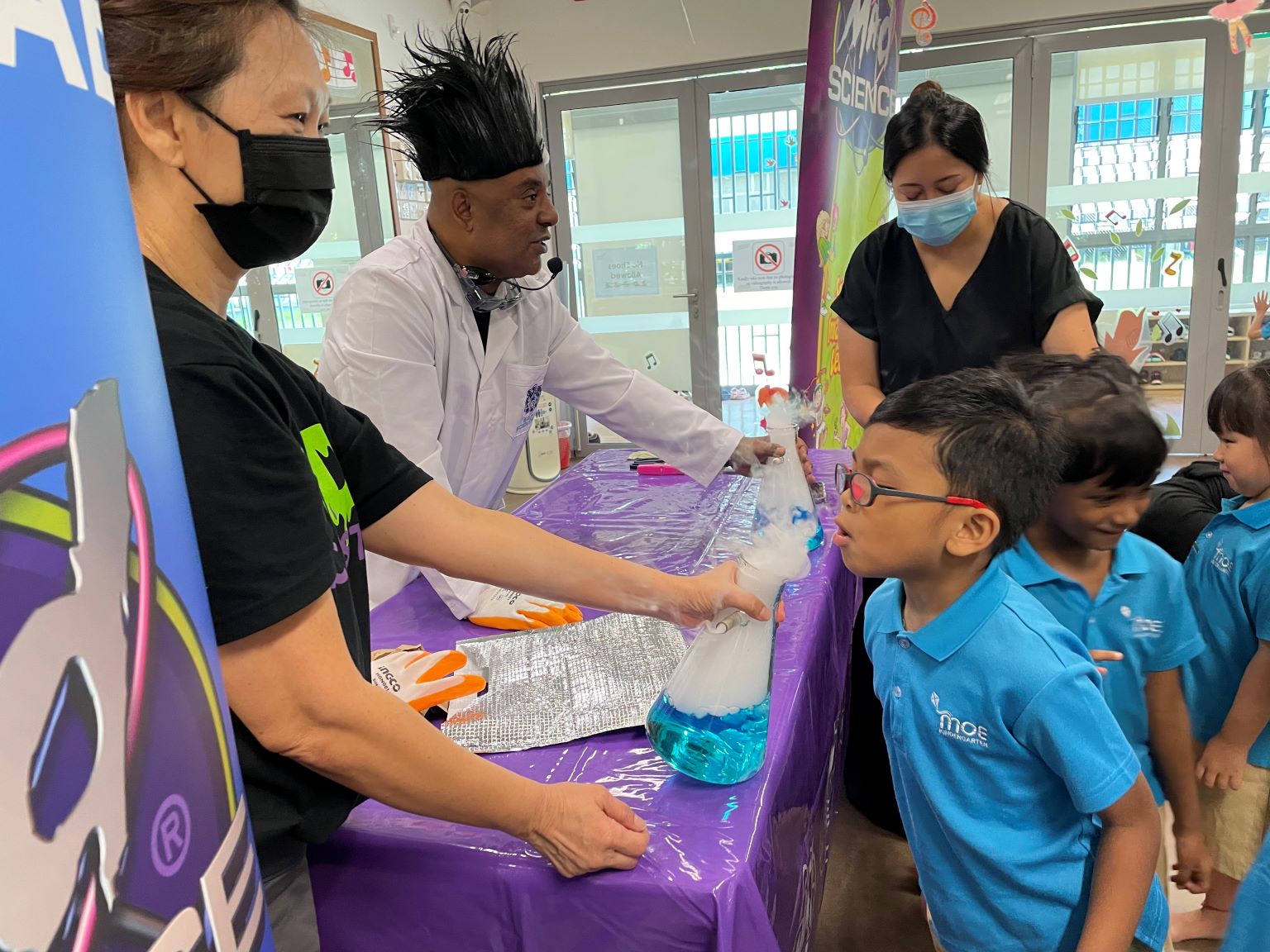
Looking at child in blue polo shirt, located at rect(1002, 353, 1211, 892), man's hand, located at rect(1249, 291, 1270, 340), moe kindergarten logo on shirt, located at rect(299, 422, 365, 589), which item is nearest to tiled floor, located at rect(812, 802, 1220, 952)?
child in blue polo shirt, located at rect(1002, 353, 1211, 892)

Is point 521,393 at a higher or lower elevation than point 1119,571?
higher

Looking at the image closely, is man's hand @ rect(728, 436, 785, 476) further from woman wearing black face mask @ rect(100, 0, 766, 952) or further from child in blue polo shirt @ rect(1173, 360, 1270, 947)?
woman wearing black face mask @ rect(100, 0, 766, 952)

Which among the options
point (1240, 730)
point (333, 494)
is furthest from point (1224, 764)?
point (333, 494)

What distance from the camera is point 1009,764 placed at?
1003 mm

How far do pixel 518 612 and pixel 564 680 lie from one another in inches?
10.6

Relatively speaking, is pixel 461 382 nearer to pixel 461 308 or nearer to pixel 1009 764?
pixel 461 308

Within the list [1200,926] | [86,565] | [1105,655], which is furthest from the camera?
[1200,926]

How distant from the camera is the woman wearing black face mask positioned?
655mm

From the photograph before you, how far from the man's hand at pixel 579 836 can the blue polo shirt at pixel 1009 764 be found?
430mm

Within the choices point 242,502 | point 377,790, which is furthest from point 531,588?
point 242,502

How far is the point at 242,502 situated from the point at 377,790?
0.30m

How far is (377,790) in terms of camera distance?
77cm

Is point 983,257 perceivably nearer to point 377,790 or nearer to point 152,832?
point 377,790

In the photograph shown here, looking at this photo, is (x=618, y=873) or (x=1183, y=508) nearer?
(x=618, y=873)
